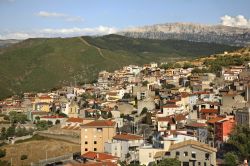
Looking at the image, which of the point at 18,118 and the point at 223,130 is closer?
the point at 223,130

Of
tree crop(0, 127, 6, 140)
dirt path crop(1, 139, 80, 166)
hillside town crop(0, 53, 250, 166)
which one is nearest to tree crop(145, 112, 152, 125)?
hillside town crop(0, 53, 250, 166)

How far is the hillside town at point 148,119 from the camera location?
33875 mm

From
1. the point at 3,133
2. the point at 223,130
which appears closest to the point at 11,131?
the point at 3,133

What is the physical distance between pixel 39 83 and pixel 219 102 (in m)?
94.1

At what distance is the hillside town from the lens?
111 feet

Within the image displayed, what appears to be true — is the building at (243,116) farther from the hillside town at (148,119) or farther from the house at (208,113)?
the house at (208,113)

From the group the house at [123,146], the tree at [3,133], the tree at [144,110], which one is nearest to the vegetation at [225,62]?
the tree at [144,110]

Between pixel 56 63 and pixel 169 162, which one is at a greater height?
pixel 169 162

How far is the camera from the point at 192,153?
32.0m

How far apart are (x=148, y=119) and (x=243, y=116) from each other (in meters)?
12.4

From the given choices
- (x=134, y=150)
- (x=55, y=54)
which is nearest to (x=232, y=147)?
(x=134, y=150)

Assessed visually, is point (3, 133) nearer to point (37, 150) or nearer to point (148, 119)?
point (37, 150)

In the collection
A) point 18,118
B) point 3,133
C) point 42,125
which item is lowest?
point 3,133

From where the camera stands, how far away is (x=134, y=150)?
37.2 metres
